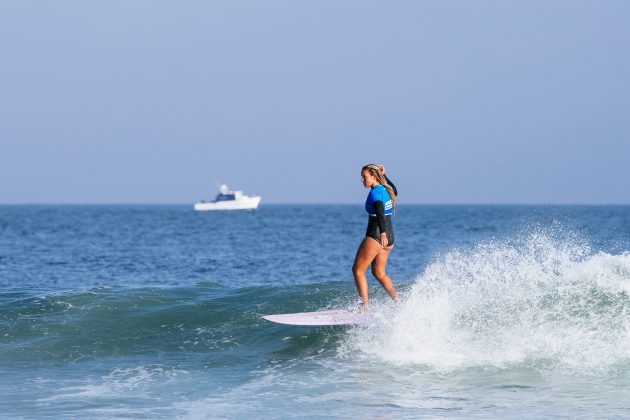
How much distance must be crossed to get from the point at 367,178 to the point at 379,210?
44 centimetres

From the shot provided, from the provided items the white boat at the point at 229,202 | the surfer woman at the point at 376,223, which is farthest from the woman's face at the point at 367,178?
the white boat at the point at 229,202

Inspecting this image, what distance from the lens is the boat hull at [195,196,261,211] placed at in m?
144

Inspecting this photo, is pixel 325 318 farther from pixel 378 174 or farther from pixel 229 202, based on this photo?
pixel 229 202

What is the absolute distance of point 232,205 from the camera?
14400 centimetres

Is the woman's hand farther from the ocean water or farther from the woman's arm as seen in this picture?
the ocean water

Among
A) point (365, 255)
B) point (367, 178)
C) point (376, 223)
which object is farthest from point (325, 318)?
point (367, 178)

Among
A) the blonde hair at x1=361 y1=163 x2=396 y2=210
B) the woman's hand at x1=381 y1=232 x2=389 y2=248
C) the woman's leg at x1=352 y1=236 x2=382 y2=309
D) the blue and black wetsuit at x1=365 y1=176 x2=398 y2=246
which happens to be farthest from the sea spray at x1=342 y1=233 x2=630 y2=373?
the blonde hair at x1=361 y1=163 x2=396 y2=210

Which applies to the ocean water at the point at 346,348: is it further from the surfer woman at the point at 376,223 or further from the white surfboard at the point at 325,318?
the surfer woman at the point at 376,223

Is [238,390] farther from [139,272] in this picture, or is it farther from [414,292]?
[139,272]

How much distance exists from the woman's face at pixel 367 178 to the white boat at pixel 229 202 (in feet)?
437

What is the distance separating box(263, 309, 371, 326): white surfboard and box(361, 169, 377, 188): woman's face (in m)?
1.78

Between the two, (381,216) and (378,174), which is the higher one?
(378,174)

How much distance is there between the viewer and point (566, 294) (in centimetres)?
1262

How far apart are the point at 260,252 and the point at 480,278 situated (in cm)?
2694
